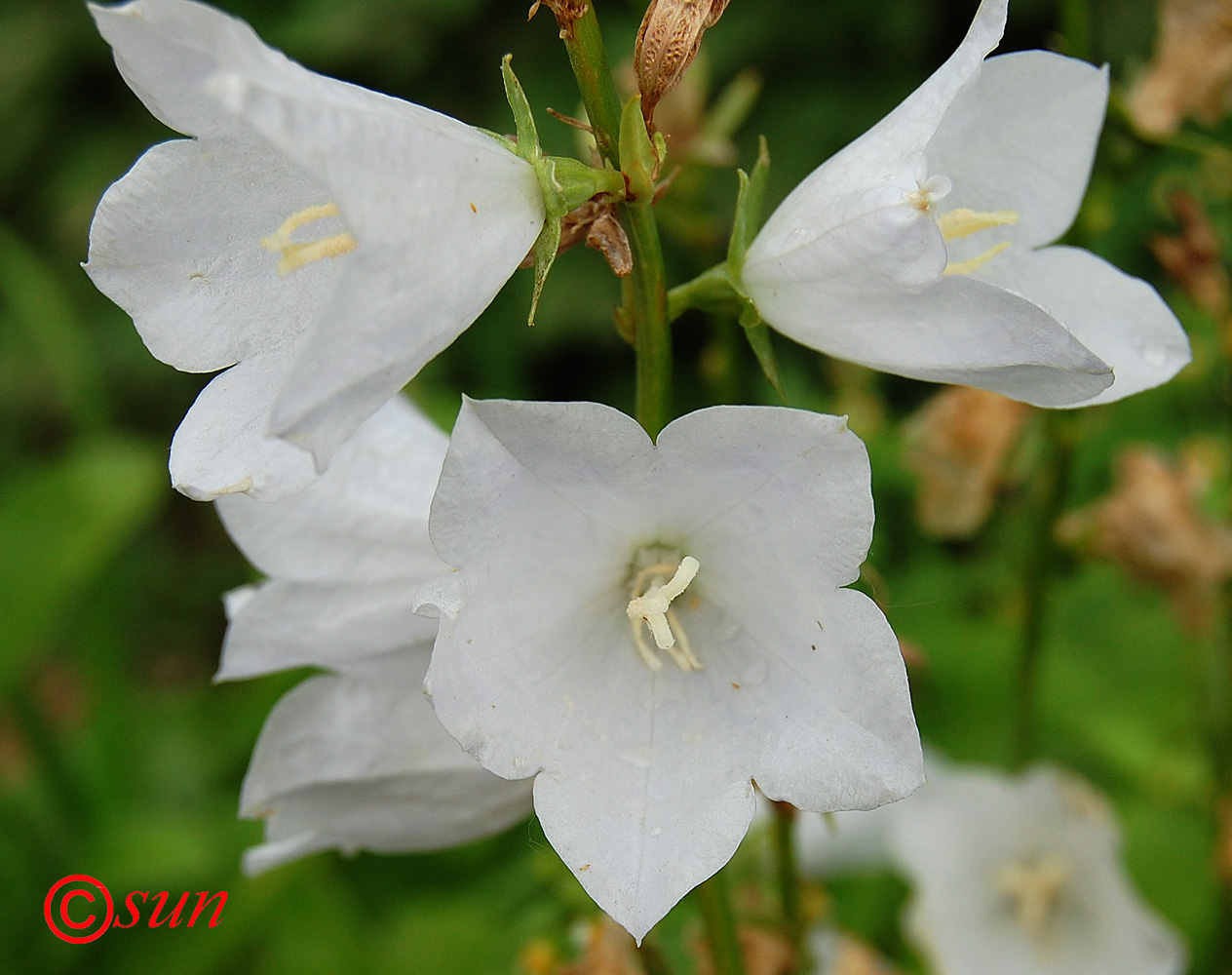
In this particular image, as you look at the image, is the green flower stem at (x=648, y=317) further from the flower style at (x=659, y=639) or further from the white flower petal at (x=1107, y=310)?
the white flower petal at (x=1107, y=310)

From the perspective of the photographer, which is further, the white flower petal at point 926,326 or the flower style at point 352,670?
the flower style at point 352,670

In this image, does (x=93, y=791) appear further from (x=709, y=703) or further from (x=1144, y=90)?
(x=1144, y=90)

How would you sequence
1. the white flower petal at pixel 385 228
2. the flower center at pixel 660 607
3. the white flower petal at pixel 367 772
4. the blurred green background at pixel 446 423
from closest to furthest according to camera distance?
1. the white flower petal at pixel 385 228
2. the flower center at pixel 660 607
3. the white flower petal at pixel 367 772
4. the blurred green background at pixel 446 423

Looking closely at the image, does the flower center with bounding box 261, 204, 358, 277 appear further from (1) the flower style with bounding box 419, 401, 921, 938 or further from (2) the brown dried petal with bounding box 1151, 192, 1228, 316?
(2) the brown dried petal with bounding box 1151, 192, 1228, 316

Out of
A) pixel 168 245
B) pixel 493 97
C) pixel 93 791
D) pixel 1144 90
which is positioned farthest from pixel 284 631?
pixel 493 97

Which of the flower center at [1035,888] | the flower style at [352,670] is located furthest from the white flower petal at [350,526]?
the flower center at [1035,888]

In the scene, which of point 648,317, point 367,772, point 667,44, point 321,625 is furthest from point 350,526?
point 667,44

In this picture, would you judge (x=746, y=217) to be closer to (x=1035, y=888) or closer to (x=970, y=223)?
(x=970, y=223)
